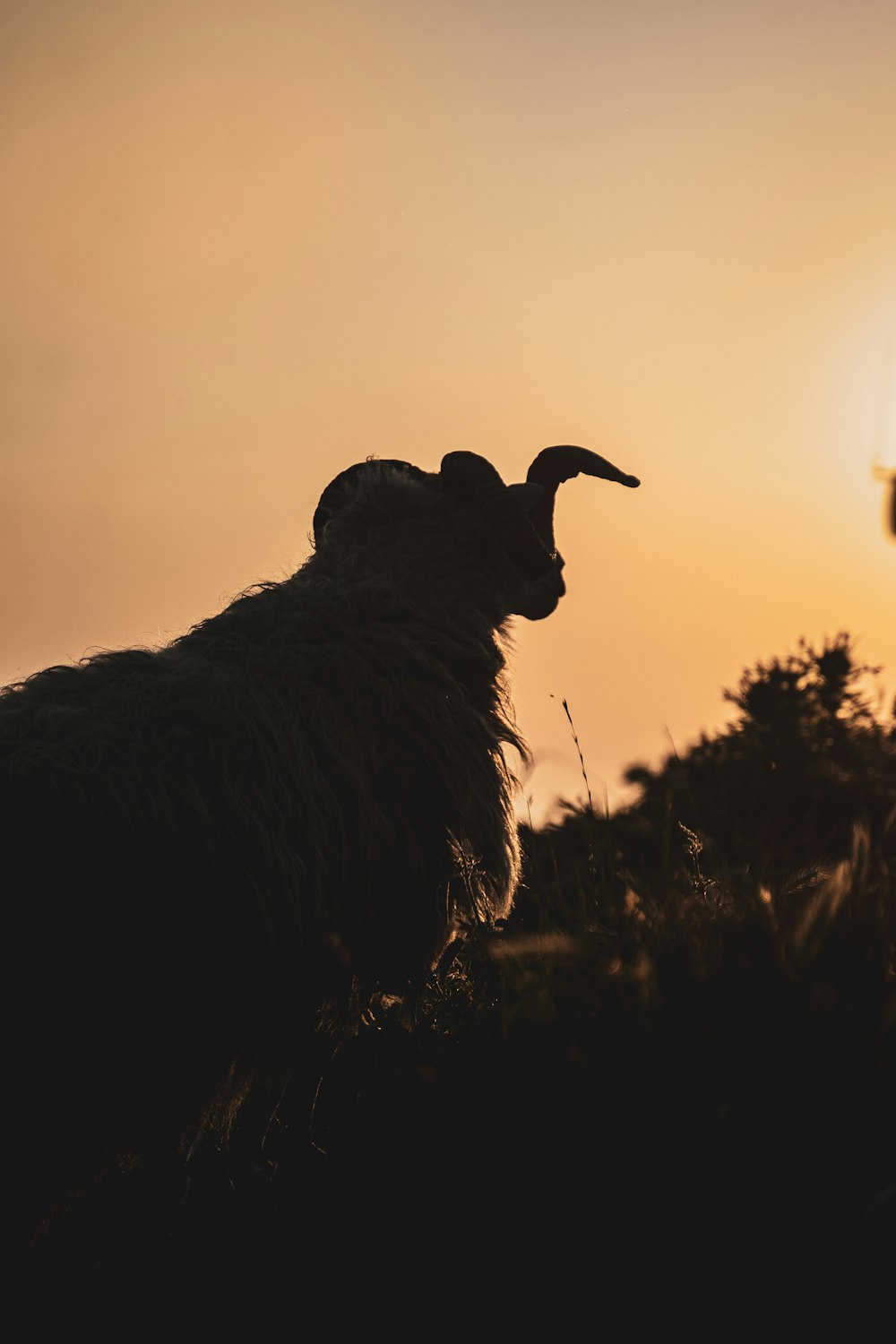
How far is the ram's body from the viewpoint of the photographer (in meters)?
3.66

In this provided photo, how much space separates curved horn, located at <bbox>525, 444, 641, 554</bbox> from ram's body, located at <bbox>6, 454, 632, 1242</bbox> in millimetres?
473

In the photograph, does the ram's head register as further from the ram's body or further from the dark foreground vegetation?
the dark foreground vegetation

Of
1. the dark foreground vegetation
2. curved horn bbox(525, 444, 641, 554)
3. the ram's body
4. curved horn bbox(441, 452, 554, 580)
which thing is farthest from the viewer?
curved horn bbox(525, 444, 641, 554)

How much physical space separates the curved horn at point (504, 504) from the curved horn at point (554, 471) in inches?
13.4

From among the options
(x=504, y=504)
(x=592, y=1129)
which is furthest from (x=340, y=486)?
(x=592, y=1129)

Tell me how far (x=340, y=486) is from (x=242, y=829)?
109 inches

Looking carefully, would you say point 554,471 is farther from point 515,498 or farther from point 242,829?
point 242,829

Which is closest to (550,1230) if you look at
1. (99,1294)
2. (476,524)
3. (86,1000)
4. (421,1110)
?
(421,1110)

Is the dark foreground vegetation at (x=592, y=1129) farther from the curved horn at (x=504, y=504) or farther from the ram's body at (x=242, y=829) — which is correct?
the curved horn at (x=504, y=504)

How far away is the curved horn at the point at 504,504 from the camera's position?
563cm

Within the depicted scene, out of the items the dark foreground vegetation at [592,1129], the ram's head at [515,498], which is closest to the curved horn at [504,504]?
the ram's head at [515,498]

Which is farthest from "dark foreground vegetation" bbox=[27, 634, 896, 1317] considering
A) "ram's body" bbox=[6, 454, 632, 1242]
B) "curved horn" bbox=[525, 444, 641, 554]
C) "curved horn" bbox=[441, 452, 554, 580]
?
"curved horn" bbox=[525, 444, 641, 554]

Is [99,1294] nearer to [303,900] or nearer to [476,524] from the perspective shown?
[303,900]

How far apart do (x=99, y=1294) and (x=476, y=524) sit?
3.78 meters
